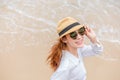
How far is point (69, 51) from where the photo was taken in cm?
221

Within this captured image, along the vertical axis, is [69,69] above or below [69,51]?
below

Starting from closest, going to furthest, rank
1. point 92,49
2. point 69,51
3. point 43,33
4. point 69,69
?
point 69,69, point 69,51, point 92,49, point 43,33

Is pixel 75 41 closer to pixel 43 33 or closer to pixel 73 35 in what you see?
pixel 73 35

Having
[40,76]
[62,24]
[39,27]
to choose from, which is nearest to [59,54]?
[62,24]

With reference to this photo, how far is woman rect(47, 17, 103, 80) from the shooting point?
2092 mm

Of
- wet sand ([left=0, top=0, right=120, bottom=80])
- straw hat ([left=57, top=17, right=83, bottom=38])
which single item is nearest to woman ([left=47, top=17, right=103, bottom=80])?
straw hat ([left=57, top=17, right=83, bottom=38])

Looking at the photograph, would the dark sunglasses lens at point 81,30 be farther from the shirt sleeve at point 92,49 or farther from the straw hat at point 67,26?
the shirt sleeve at point 92,49

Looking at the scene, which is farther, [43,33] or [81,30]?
[43,33]

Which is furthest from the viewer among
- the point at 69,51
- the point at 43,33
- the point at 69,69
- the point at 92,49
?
the point at 43,33

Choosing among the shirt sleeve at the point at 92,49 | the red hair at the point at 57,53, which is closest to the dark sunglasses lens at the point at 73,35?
the red hair at the point at 57,53

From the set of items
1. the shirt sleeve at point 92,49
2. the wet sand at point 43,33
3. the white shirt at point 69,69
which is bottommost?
the white shirt at point 69,69

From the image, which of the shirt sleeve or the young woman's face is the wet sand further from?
the young woman's face

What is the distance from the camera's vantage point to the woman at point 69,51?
2.09 m

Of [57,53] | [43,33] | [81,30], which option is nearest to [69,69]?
[57,53]
